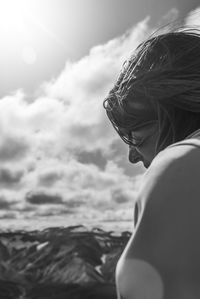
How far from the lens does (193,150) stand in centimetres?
147

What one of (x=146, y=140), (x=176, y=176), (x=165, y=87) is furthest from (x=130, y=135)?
(x=176, y=176)

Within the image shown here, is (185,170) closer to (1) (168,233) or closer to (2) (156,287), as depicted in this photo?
(1) (168,233)

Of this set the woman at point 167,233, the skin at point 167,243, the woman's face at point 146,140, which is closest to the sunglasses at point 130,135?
the woman's face at point 146,140

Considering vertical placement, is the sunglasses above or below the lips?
above

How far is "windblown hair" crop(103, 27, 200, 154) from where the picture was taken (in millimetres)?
1906

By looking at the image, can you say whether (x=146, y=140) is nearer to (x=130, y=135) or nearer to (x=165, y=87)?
(x=130, y=135)

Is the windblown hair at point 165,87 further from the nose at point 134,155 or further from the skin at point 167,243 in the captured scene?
the skin at point 167,243

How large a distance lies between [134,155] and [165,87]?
0.58 meters

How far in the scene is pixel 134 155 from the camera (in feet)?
7.88

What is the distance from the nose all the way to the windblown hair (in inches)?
10.2

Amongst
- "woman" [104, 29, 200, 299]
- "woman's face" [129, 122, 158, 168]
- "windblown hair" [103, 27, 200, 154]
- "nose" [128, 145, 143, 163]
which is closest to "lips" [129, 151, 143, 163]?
"nose" [128, 145, 143, 163]

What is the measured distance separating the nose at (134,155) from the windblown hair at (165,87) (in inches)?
10.2

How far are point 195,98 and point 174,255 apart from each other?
75 centimetres

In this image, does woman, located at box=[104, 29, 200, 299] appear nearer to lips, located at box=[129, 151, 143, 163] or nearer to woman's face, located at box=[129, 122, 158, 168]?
woman's face, located at box=[129, 122, 158, 168]
